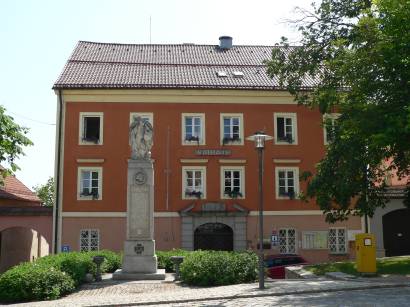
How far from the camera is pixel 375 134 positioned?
607 inches

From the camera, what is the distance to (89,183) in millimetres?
29938

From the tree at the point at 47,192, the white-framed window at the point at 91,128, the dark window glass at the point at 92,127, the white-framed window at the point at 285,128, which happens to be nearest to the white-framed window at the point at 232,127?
the white-framed window at the point at 285,128

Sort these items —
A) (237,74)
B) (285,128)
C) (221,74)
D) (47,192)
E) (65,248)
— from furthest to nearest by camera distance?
(47,192) < (237,74) < (221,74) < (285,128) < (65,248)

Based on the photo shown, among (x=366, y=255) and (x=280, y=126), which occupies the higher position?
(x=280, y=126)

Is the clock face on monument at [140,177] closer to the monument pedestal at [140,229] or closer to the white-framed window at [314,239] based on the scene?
the monument pedestal at [140,229]

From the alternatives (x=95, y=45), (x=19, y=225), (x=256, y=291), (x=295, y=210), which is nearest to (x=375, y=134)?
(x=256, y=291)

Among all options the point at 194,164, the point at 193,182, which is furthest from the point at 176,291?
the point at 194,164

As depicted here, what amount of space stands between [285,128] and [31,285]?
64.8 ft

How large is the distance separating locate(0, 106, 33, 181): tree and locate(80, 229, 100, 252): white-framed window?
6.09 meters

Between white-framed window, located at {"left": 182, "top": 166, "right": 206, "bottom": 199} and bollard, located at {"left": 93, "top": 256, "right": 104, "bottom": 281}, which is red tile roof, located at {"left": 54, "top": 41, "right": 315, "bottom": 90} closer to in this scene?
→ white-framed window, located at {"left": 182, "top": 166, "right": 206, "bottom": 199}

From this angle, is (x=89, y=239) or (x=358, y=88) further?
(x=89, y=239)

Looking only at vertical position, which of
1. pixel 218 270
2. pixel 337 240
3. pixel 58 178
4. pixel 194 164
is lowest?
pixel 218 270

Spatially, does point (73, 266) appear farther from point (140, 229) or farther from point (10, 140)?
point (10, 140)

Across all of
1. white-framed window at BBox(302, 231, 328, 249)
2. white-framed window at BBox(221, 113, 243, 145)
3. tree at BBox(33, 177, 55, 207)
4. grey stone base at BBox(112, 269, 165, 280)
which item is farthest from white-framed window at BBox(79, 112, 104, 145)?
tree at BBox(33, 177, 55, 207)
